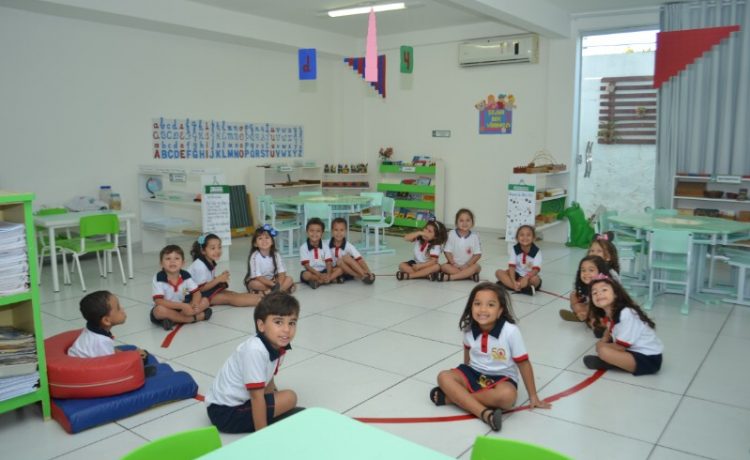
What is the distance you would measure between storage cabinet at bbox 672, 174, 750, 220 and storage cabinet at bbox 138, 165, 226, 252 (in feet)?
19.4

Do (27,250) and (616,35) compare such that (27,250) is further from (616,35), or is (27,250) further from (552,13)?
(616,35)

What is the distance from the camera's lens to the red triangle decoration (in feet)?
23.4

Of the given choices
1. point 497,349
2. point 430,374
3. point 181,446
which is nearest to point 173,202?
point 430,374

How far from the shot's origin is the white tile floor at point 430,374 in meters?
2.85

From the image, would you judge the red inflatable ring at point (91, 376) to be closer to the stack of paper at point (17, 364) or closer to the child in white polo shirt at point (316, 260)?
the stack of paper at point (17, 364)

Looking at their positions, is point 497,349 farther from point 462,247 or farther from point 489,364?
point 462,247

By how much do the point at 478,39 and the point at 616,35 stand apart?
2.05 m

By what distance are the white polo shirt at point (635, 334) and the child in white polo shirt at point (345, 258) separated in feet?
9.53

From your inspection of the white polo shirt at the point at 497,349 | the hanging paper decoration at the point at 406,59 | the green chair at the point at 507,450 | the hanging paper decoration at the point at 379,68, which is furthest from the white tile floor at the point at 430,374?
the hanging paper decoration at the point at 379,68

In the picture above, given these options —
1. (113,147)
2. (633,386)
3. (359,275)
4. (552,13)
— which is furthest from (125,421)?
(552,13)

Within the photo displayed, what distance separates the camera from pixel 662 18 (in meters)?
7.63

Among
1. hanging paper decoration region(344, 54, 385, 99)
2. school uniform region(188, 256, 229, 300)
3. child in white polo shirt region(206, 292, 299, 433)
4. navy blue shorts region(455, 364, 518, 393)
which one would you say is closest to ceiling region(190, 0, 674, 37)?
hanging paper decoration region(344, 54, 385, 99)

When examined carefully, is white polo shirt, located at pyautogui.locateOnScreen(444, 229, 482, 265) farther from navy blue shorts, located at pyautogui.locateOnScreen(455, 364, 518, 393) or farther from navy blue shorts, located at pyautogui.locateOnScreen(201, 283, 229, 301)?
navy blue shorts, located at pyautogui.locateOnScreen(455, 364, 518, 393)

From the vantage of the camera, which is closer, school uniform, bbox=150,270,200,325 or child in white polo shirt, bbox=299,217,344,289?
school uniform, bbox=150,270,200,325
